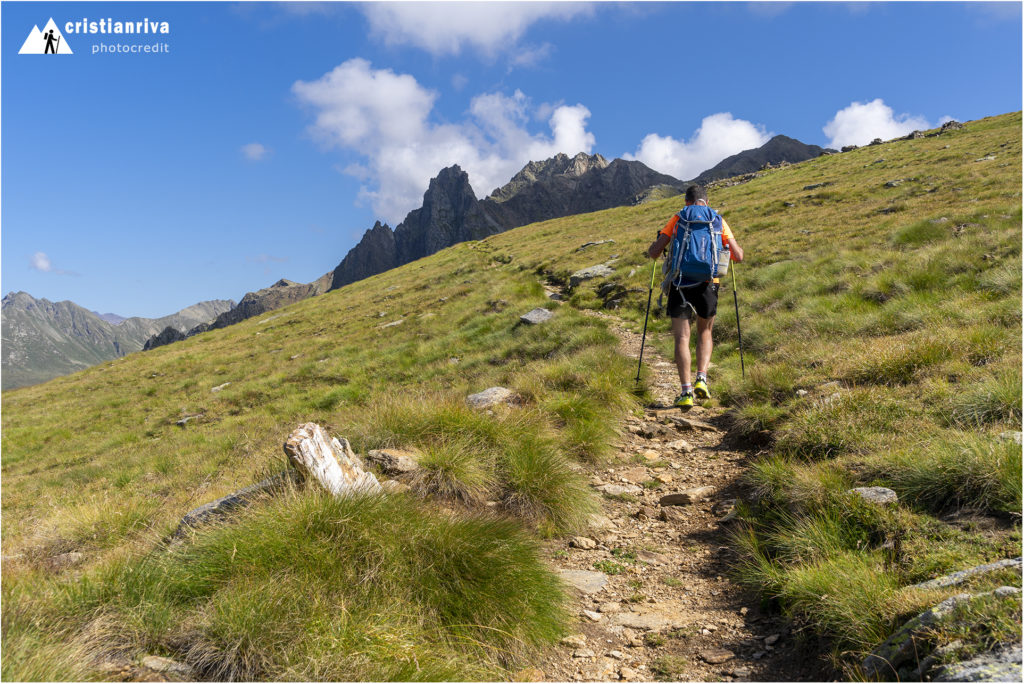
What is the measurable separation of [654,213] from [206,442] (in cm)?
3720

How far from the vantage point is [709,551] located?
4715 mm

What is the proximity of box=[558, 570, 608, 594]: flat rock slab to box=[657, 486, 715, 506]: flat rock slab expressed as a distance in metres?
1.54

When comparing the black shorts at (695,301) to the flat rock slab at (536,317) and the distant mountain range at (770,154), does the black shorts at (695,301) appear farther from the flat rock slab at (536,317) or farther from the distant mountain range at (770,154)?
the distant mountain range at (770,154)

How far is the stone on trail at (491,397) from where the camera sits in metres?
7.90

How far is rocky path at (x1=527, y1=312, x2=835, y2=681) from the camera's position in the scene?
3.30m

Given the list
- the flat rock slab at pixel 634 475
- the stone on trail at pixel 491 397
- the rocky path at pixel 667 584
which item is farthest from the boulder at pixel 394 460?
the flat rock slab at pixel 634 475

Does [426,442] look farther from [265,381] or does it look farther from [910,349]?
[265,381]

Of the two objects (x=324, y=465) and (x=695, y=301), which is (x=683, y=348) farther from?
(x=324, y=465)

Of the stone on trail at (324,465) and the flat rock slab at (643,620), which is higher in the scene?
the stone on trail at (324,465)

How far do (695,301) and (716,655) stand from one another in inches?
240

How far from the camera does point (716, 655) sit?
133 inches

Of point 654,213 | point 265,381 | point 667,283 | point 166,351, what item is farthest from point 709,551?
point 166,351

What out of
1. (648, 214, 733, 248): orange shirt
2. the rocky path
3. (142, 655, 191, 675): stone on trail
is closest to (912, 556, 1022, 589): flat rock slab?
the rocky path

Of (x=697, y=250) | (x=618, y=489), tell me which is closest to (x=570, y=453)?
(x=618, y=489)
